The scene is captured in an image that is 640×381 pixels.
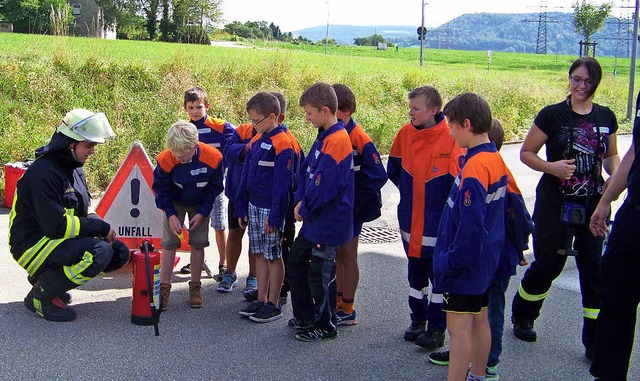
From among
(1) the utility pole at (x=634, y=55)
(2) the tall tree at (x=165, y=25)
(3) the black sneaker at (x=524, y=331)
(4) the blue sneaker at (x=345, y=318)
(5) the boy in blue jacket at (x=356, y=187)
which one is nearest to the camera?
(3) the black sneaker at (x=524, y=331)

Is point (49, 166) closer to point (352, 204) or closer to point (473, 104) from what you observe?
point (352, 204)

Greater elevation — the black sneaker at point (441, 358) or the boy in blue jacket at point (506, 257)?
the boy in blue jacket at point (506, 257)

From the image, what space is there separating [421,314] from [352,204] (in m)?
0.99

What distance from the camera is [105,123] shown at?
591 cm

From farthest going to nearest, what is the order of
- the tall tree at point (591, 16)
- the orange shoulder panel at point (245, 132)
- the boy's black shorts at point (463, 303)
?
the tall tree at point (591, 16), the orange shoulder panel at point (245, 132), the boy's black shorts at point (463, 303)

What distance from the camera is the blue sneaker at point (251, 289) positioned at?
20.9ft

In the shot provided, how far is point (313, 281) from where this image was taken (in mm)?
5504

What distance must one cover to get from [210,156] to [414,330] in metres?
2.19

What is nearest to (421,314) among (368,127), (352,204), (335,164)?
(352,204)

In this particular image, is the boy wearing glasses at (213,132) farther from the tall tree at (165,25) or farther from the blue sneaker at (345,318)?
the tall tree at (165,25)

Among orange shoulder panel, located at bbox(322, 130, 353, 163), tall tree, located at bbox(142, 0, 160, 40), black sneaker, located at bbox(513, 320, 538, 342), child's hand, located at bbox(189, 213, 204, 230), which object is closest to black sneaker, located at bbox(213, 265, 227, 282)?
child's hand, located at bbox(189, 213, 204, 230)

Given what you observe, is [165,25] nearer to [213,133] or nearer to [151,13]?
[151,13]

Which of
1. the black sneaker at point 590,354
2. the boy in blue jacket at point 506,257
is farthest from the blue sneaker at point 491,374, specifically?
the black sneaker at point 590,354

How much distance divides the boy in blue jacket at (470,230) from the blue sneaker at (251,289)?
2.40m
